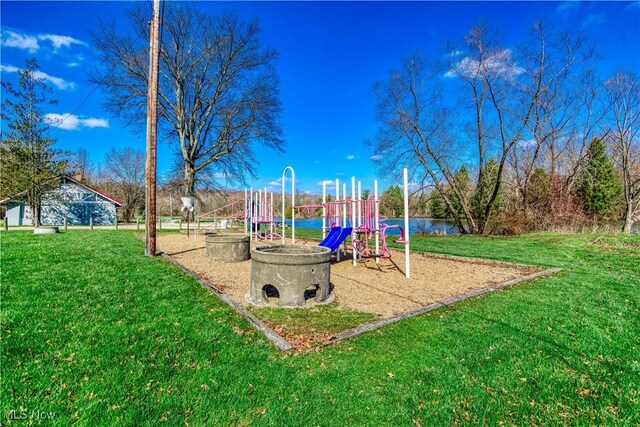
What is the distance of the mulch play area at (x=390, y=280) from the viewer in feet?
15.3

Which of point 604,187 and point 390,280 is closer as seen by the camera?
point 390,280

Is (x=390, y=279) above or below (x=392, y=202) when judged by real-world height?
below

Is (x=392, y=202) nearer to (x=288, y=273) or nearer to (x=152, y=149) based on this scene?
(x=152, y=149)

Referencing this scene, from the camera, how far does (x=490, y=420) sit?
2109mm

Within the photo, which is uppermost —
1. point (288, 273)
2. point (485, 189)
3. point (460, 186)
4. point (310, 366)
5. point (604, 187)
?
point (604, 187)

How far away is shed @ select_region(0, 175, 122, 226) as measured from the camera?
25.8 meters

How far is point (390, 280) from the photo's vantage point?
6.33 metres

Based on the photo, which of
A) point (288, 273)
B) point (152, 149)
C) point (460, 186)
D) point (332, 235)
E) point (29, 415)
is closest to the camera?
point (29, 415)

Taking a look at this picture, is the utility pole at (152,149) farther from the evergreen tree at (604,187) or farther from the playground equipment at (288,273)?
the evergreen tree at (604,187)

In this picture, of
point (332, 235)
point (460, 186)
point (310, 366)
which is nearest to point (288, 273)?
point (310, 366)

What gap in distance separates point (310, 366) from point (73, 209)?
1283 inches

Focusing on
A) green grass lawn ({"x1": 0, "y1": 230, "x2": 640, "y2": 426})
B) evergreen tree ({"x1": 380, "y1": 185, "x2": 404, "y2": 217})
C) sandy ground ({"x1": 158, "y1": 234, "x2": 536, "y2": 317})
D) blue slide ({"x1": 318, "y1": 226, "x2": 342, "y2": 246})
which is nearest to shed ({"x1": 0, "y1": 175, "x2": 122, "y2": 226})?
evergreen tree ({"x1": 380, "y1": 185, "x2": 404, "y2": 217})

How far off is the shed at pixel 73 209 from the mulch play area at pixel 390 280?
24.3 meters

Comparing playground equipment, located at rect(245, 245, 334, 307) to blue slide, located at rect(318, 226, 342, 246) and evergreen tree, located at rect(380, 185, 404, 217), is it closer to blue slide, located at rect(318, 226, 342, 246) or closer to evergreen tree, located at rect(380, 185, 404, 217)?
blue slide, located at rect(318, 226, 342, 246)
